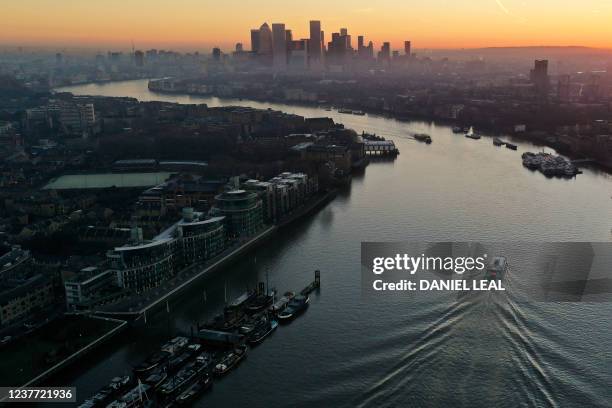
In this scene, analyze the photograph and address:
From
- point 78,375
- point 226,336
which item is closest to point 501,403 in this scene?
point 226,336

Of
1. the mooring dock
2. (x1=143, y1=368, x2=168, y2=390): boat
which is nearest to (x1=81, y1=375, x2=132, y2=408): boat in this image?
(x1=143, y1=368, x2=168, y2=390): boat

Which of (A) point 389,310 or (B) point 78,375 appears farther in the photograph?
(A) point 389,310

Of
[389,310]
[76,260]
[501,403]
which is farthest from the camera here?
[76,260]

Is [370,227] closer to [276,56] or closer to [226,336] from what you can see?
[226,336]

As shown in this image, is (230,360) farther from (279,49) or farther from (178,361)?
(279,49)

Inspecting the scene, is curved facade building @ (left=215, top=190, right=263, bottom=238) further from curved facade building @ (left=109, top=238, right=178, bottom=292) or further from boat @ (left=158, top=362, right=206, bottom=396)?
boat @ (left=158, top=362, right=206, bottom=396)

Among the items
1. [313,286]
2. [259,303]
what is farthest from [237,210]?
[259,303]

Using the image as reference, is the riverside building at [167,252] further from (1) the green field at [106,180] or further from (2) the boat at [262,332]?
(1) the green field at [106,180]
